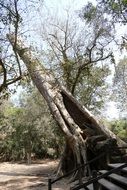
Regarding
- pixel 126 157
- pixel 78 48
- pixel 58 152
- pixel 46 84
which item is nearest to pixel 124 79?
pixel 58 152

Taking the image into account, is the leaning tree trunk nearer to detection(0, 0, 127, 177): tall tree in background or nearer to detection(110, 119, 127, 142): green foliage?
detection(0, 0, 127, 177): tall tree in background

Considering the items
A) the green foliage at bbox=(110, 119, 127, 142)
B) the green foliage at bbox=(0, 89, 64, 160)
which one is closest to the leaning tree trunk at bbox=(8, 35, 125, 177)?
the green foliage at bbox=(0, 89, 64, 160)

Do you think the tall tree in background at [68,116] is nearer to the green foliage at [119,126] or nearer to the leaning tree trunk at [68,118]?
the leaning tree trunk at [68,118]

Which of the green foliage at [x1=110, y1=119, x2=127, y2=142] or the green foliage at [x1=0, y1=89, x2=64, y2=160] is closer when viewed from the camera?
the green foliage at [x1=0, y1=89, x2=64, y2=160]

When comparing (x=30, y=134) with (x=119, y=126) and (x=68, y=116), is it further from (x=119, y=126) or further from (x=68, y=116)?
(x=68, y=116)

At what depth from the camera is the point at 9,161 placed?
112 feet

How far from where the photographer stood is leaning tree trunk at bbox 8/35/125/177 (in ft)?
45.2

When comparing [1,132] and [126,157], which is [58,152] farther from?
[126,157]

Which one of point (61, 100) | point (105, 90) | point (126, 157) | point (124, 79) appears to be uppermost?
point (124, 79)

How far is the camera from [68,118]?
15016 millimetres

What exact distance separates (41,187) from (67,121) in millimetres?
3435

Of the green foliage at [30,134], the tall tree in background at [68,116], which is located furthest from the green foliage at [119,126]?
the tall tree in background at [68,116]

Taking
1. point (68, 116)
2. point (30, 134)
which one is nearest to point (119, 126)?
point (30, 134)

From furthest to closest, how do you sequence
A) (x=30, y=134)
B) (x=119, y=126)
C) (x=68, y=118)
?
(x=119, y=126), (x=30, y=134), (x=68, y=118)
